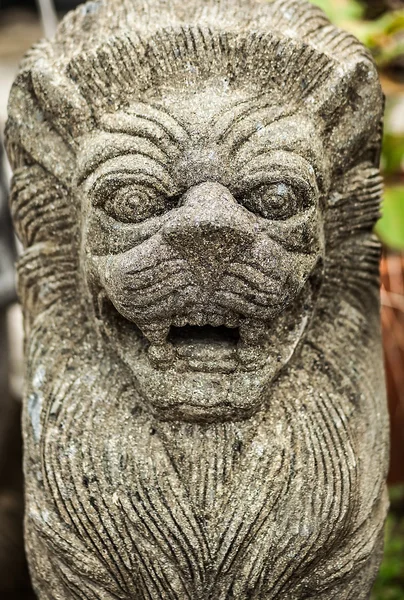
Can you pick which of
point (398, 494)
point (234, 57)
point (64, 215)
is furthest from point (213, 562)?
point (398, 494)

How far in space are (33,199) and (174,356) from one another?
30 centimetres

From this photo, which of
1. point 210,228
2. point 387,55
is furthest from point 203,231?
point 387,55

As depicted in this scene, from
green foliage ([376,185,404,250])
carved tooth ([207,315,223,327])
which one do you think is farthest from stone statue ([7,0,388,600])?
green foliage ([376,185,404,250])

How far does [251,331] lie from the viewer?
1097mm

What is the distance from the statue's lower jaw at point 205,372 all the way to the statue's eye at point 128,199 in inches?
4.8

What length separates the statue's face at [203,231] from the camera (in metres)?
1.04

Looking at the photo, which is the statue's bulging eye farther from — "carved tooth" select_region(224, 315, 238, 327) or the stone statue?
"carved tooth" select_region(224, 315, 238, 327)

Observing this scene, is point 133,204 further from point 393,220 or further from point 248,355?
point 393,220

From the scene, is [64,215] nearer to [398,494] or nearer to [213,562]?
[213,562]

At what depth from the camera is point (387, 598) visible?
2.02m

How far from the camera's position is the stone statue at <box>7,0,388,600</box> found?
3.50ft

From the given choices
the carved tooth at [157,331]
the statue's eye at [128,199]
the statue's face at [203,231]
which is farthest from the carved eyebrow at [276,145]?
the carved tooth at [157,331]

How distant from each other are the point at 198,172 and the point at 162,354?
23 cm

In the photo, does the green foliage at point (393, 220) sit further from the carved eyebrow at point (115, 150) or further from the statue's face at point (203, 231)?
the carved eyebrow at point (115, 150)
